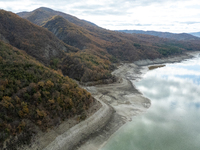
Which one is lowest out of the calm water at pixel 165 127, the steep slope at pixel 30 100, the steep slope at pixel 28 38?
the calm water at pixel 165 127

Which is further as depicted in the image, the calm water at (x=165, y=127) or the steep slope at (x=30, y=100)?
the calm water at (x=165, y=127)

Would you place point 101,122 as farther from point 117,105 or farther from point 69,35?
point 69,35

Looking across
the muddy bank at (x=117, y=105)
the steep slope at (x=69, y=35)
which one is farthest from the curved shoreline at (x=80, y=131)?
the steep slope at (x=69, y=35)

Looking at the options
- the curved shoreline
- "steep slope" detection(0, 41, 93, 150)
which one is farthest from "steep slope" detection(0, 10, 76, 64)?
the curved shoreline

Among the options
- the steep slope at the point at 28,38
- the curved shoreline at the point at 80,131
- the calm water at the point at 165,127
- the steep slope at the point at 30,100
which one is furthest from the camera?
the steep slope at the point at 28,38

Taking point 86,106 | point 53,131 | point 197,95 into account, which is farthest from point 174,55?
point 53,131

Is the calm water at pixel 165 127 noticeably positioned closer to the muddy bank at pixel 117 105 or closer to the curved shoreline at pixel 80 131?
the muddy bank at pixel 117 105

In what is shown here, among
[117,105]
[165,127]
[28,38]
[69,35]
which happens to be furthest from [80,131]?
[69,35]
